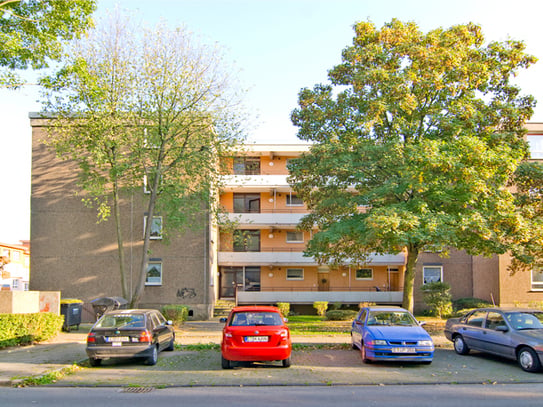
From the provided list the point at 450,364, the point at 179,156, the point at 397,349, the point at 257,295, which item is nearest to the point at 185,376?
the point at 397,349

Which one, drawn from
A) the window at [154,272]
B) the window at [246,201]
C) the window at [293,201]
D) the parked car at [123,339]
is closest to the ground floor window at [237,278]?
the window at [246,201]

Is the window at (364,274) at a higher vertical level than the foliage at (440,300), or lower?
higher

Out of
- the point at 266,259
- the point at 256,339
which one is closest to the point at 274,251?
the point at 266,259

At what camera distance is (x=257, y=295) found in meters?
33.2

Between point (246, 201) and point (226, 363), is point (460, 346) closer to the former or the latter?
point (226, 363)

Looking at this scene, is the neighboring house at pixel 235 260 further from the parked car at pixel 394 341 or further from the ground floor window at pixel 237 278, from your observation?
the parked car at pixel 394 341

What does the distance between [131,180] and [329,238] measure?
9.00m

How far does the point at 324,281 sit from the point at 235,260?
6533 mm

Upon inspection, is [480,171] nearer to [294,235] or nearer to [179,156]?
[179,156]

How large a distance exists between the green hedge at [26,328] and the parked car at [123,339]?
15.0ft

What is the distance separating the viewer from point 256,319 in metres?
12.3

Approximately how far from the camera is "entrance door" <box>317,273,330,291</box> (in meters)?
35.7

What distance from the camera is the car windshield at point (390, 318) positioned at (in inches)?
524

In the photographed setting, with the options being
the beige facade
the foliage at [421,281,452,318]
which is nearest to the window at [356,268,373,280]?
the foliage at [421,281,452,318]
